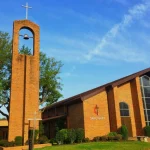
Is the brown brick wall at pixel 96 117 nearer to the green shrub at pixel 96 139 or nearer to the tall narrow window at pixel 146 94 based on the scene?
the green shrub at pixel 96 139

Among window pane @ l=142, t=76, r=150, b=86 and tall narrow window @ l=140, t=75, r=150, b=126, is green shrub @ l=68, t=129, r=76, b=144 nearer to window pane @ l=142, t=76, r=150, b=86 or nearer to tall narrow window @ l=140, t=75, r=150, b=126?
tall narrow window @ l=140, t=75, r=150, b=126

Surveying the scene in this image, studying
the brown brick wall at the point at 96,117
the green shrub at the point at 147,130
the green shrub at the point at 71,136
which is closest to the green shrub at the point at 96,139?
the brown brick wall at the point at 96,117

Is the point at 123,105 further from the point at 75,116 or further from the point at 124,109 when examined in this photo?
the point at 75,116

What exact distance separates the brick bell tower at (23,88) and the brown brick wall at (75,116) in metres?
3.90

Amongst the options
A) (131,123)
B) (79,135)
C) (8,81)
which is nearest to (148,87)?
(131,123)

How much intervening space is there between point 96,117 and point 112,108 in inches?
84.7

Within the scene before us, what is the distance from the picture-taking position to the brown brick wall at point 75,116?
82.1 feet

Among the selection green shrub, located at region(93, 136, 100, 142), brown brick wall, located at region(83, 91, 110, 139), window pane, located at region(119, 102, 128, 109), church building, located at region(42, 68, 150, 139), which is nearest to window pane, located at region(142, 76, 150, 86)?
church building, located at region(42, 68, 150, 139)

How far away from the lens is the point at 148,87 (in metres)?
28.9

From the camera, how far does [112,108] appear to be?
26.0m

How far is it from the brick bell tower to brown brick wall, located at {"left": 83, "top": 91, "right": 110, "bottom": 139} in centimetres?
553

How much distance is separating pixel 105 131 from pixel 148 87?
26.1ft

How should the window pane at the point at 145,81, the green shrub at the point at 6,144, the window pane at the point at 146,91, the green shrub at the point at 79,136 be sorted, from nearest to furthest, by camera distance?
the green shrub at the point at 6,144 → the green shrub at the point at 79,136 → the window pane at the point at 146,91 → the window pane at the point at 145,81

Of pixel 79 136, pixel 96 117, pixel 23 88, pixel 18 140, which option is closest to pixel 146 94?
pixel 96 117
